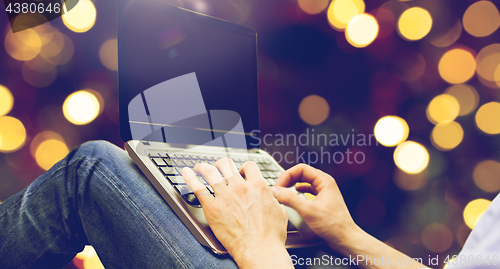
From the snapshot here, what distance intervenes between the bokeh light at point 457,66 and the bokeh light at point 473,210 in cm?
64

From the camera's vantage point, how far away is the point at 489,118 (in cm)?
132

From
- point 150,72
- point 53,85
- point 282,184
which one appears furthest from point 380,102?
point 53,85

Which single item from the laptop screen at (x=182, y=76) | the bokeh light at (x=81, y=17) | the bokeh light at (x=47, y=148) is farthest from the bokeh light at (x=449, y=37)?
the bokeh light at (x=47, y=148)

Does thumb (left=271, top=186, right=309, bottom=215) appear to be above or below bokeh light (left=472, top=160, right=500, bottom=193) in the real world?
above

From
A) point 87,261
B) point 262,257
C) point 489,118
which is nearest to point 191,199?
point 262,257

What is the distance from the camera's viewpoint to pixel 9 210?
464 mm

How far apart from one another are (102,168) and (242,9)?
122cm

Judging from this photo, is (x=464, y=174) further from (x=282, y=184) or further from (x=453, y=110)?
(x=282, y=184)

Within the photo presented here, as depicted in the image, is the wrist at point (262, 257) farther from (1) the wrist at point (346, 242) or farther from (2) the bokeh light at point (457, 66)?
(2) the bokeh light at point (457, 66)

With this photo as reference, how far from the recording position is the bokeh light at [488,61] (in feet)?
4.33

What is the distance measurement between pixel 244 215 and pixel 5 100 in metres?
1.37

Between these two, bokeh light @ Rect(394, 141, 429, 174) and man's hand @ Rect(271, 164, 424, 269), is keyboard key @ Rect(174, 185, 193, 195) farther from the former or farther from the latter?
bokeh light @ Rect(394, 141, 429, 174)

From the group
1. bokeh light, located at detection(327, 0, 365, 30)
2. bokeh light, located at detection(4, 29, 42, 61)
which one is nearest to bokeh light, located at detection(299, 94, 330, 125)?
bokeh light, located at detection(327, 0, 365, 30)

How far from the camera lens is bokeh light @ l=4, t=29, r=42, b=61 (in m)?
1.21
